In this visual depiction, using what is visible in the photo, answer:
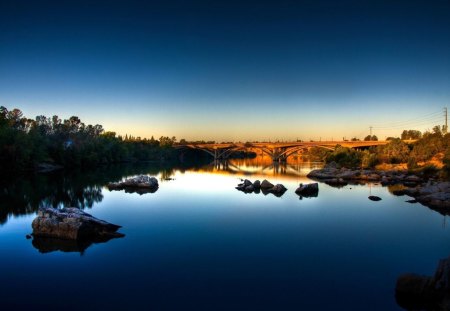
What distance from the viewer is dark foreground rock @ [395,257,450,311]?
32.3 feet

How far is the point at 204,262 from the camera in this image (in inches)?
534

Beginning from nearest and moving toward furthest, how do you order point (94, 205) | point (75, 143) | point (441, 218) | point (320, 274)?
point (320, 274), point (441, 218), point (94, 205), point (75, 143)

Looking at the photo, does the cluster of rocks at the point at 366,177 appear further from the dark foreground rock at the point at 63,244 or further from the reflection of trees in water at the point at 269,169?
the dark foreground rock at the point at 63,244

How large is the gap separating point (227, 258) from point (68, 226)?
7950 millimetres

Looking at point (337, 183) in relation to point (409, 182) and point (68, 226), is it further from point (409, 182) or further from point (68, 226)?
point (68, 226)

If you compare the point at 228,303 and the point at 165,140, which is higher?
the point at 165,140

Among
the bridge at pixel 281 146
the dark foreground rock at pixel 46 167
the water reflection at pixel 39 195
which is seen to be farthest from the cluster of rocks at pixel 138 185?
the bridge at pixel 281 146

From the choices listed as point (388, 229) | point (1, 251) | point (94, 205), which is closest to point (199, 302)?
point (1, 251)

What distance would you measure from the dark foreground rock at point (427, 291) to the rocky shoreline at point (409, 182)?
59.0 ft

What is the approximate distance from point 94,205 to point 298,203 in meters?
16.8

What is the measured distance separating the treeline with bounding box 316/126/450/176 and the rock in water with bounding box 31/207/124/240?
49749 millimetres

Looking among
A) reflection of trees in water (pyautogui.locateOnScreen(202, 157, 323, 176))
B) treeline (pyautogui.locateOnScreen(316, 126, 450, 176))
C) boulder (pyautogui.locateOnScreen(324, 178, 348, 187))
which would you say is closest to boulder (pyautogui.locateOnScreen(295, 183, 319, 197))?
boulder (pyautogui.locateOnScreen(324, 178, 348, 187))

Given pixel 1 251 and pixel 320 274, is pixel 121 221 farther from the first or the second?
pixel 320 274

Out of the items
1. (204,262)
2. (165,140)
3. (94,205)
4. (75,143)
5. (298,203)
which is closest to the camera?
(204,262)
